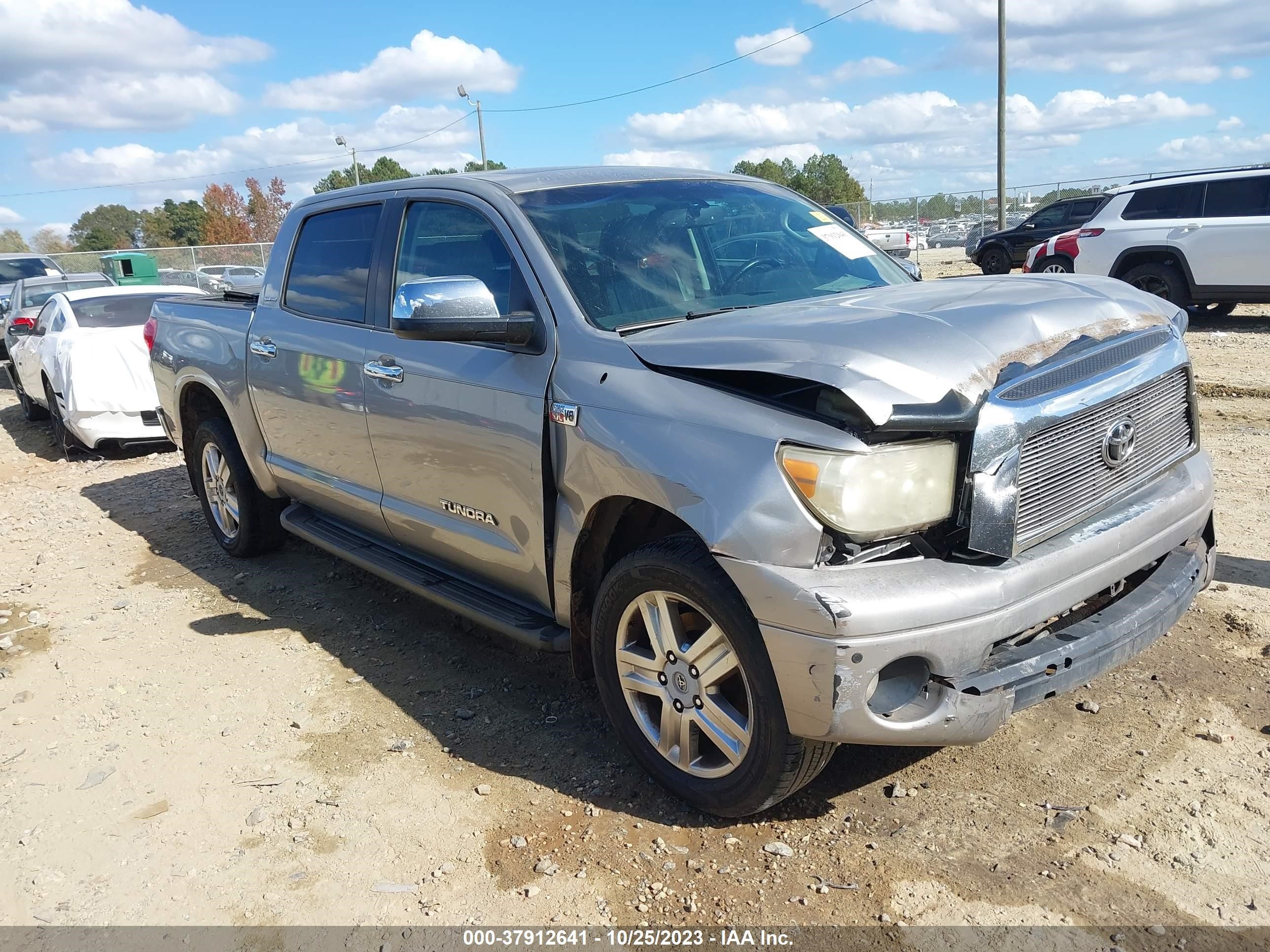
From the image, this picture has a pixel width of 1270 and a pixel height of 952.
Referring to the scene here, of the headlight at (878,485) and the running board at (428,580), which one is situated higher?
the headlight at (878,485)

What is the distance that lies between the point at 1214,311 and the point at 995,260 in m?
8.15

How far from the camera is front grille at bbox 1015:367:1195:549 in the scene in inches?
104

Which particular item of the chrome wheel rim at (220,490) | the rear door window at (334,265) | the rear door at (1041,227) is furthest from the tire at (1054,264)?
the chrome wheel rim at (220,490)

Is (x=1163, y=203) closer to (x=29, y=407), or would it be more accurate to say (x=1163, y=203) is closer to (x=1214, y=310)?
(x=1214, y=310)

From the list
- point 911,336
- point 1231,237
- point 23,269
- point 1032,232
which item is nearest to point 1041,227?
point 1032,232

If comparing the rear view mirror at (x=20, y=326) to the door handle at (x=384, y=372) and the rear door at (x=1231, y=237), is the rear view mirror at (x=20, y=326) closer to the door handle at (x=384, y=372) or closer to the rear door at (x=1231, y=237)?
the door handle at (x=384, y=372)

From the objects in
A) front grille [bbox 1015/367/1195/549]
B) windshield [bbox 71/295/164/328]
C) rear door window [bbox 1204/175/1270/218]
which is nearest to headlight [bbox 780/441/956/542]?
front grille [bbox 1015/367/1195/549]

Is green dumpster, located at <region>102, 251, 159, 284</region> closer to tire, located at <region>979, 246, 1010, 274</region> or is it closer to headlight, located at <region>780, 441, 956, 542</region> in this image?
tire, located at <region>979, 246, 1010, 274</region>

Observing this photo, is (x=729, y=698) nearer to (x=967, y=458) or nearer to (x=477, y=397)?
(x=967, y=458)

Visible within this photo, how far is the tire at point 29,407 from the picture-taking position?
11.6 meters

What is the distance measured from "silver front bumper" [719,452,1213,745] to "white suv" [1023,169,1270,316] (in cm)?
976

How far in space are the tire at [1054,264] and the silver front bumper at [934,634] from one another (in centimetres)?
1208

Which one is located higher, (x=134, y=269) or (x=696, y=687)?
(x=134, y=269)

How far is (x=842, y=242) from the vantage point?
165 inches
